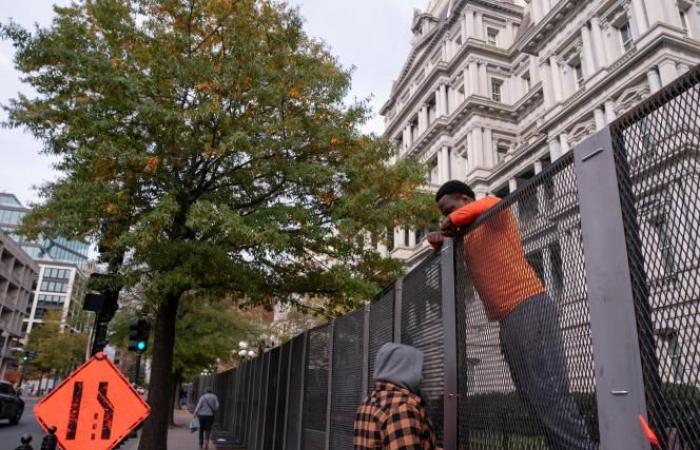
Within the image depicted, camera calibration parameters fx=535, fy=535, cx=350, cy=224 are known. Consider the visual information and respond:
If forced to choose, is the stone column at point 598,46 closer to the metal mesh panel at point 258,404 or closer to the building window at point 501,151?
the building window at point 501,151

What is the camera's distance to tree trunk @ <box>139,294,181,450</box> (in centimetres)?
1054

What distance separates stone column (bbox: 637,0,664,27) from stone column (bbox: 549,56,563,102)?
546cm

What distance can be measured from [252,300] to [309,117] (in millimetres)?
3843

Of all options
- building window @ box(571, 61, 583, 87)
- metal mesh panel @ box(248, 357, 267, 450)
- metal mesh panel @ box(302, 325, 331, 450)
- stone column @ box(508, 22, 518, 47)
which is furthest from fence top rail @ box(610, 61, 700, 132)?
stone column @ box(508, 22, 518, 47)

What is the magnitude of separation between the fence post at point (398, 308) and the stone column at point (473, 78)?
3244 cm

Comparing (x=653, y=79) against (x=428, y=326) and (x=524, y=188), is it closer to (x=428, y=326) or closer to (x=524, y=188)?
(x=428, y=326)

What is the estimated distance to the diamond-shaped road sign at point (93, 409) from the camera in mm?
7000

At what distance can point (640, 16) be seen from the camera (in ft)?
71.1

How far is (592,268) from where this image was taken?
219 cm

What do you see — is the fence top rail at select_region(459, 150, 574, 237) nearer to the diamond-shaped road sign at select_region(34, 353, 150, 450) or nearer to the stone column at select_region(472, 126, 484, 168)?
the diamond-shaped road sign at select_region(34, 353, 150, 450)

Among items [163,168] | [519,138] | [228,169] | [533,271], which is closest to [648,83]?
[519,138]

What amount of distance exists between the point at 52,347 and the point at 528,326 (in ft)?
258

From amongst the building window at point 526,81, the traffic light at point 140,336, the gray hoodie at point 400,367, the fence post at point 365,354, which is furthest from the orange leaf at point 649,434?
the building window at point 526,81

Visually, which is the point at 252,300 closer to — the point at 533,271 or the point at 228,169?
the point at 228,169
